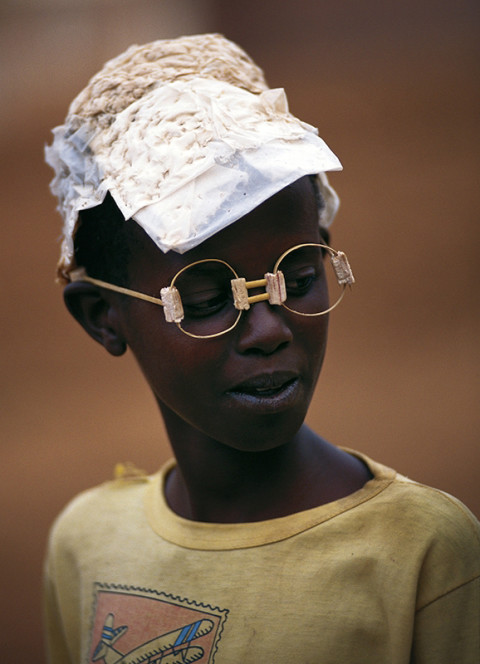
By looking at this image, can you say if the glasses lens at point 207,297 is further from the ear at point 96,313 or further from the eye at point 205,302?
the ear at point 96,313

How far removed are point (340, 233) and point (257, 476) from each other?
614 centimetres

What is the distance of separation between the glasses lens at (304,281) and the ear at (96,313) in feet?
1.67

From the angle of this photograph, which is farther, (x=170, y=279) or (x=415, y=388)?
(x=415, y=388)

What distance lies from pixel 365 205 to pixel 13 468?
424 centimetres

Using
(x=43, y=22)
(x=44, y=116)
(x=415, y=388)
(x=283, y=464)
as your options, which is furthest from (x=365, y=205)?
(x=283, y=464)

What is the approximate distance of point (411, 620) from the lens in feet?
5.64

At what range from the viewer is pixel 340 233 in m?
7.89

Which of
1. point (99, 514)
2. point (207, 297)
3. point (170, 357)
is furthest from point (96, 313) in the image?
point (99, 514)

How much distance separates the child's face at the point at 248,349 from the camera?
1.73m

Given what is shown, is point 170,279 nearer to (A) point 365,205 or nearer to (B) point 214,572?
(B) point 214,572

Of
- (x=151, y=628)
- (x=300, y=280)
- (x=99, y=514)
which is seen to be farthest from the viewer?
(x=99, y=514)

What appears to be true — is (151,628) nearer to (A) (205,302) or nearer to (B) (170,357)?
(B) (170,357)

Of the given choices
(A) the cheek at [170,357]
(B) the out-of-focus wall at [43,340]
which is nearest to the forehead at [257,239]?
(A) the cheek at [170,357]

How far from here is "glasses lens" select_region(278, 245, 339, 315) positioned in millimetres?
1783
